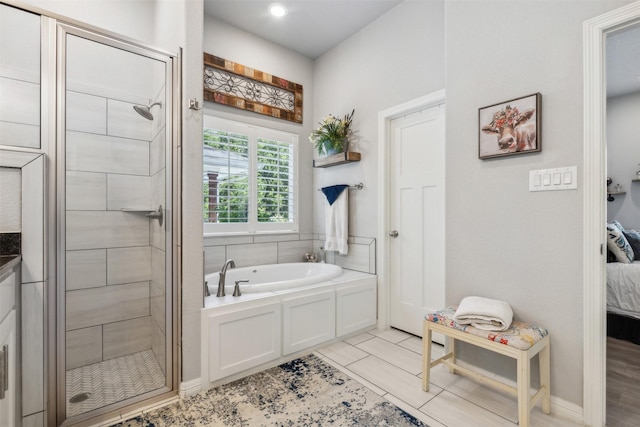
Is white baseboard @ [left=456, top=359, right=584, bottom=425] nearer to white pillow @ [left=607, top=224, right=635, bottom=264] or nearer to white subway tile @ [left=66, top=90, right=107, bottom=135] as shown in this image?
white pillow @ [left=607, top=224, right=635, bottom=264]

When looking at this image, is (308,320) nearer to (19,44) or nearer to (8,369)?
(8,369)

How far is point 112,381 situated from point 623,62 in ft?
→ 17.6

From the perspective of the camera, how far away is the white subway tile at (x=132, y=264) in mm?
2074

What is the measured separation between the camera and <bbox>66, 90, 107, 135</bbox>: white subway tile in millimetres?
1732

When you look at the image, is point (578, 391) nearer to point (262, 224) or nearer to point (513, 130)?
point (513, 130)

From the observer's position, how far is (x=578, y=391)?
1.64m

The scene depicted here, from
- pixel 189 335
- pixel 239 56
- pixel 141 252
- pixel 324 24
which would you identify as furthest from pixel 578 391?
pixel 239 56

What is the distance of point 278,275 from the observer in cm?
335

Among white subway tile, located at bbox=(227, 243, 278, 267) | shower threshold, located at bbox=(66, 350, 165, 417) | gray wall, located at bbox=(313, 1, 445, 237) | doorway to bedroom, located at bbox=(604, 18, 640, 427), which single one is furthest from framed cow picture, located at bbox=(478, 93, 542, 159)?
shower threshold, located at bbox=(66, 350, 165, 417)

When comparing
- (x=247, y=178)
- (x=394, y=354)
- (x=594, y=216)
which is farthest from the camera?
(x=247, y=178)

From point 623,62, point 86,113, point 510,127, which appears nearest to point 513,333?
point 510,127

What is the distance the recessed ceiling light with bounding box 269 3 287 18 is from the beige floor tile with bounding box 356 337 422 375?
309cm

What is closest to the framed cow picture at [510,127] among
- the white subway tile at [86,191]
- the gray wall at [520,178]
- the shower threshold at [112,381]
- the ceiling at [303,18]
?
the gray wall at [520,178]

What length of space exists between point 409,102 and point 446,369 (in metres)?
2.16
